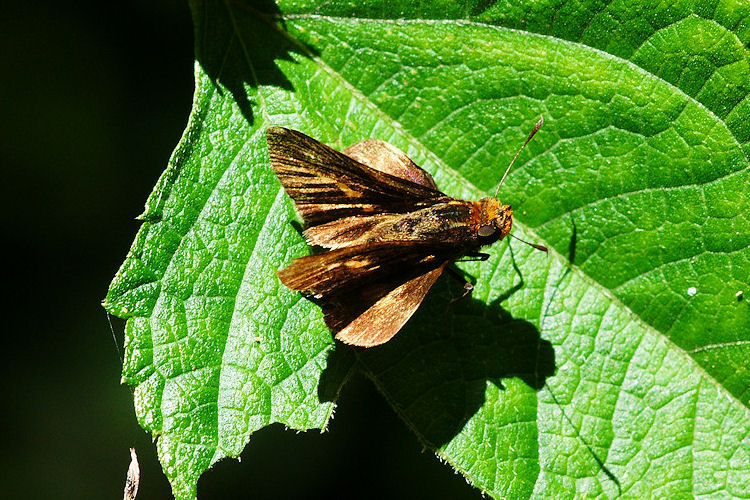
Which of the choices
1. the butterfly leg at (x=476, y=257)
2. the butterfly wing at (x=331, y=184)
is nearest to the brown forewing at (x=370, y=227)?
the butterfly wing at (x=331, y=184)

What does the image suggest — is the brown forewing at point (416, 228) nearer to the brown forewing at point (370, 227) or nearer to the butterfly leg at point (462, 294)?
the brown forewing at point (370, 227)

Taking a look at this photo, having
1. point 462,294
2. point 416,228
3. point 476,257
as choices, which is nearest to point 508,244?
point 476,257

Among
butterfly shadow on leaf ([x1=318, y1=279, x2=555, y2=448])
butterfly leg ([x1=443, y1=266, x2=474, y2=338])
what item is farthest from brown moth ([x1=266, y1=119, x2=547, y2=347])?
butterfly shadow on leaf ([x1=318, y1=279, x2=555, y2=448])

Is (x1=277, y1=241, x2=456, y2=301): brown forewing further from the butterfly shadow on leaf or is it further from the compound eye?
the butterfly shadow on leaf

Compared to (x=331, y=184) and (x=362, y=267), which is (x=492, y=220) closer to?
(x=362, y=267)

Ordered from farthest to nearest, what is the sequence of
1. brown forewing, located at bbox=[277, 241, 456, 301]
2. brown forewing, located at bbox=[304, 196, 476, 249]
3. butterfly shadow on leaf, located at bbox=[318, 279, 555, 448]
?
butterfly shadow on leaf, located at bbox=[318, 279, 555, 448] < brown forewing, located at bbox=[304, 196, 476, 249] < brown forewing, located at bbox=[277, 241, 456, 301]

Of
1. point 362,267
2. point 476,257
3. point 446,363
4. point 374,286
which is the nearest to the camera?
point 362,267

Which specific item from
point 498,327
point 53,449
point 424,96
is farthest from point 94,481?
point 424,96
